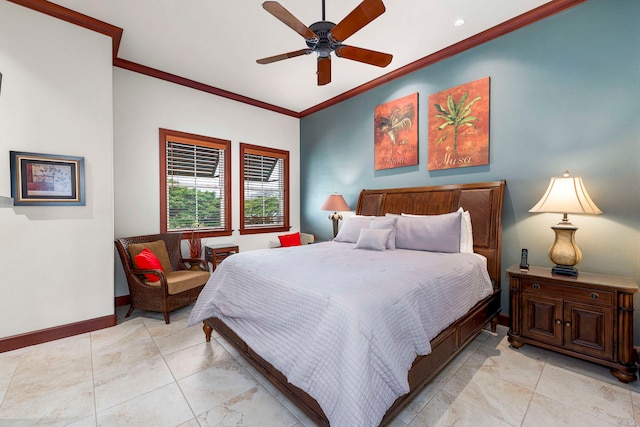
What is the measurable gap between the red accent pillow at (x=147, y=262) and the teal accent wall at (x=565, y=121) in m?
3.57

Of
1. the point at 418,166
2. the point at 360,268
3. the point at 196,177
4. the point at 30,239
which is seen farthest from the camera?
the point at 196,177

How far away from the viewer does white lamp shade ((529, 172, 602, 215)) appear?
2215 mm

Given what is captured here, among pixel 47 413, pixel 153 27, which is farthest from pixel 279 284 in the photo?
pixel 153 27

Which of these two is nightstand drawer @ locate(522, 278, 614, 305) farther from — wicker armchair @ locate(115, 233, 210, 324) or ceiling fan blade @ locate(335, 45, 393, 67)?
wicker armchair @ locate(115, 233, 210, 324)

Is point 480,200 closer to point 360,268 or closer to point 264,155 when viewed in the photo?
point 360,268

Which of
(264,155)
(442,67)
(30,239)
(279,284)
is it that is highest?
(442,67)

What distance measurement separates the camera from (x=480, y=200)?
3029 millimetres

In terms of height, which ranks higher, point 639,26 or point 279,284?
point 639,26

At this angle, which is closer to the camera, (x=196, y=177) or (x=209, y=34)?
(x=209, y=34)

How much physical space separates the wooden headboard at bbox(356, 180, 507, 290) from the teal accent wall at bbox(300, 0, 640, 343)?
142mm

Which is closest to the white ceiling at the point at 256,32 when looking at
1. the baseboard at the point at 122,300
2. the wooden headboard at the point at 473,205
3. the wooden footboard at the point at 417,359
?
the wooden headboard at the point at 473,205

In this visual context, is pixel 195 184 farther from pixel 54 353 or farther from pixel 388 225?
pixel 388 225

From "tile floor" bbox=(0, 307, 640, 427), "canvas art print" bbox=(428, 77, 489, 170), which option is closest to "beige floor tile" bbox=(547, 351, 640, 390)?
"tile floor" bbox=(0, 307, 640, 427)

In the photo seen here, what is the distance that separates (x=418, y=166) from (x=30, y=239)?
4.32 meters
